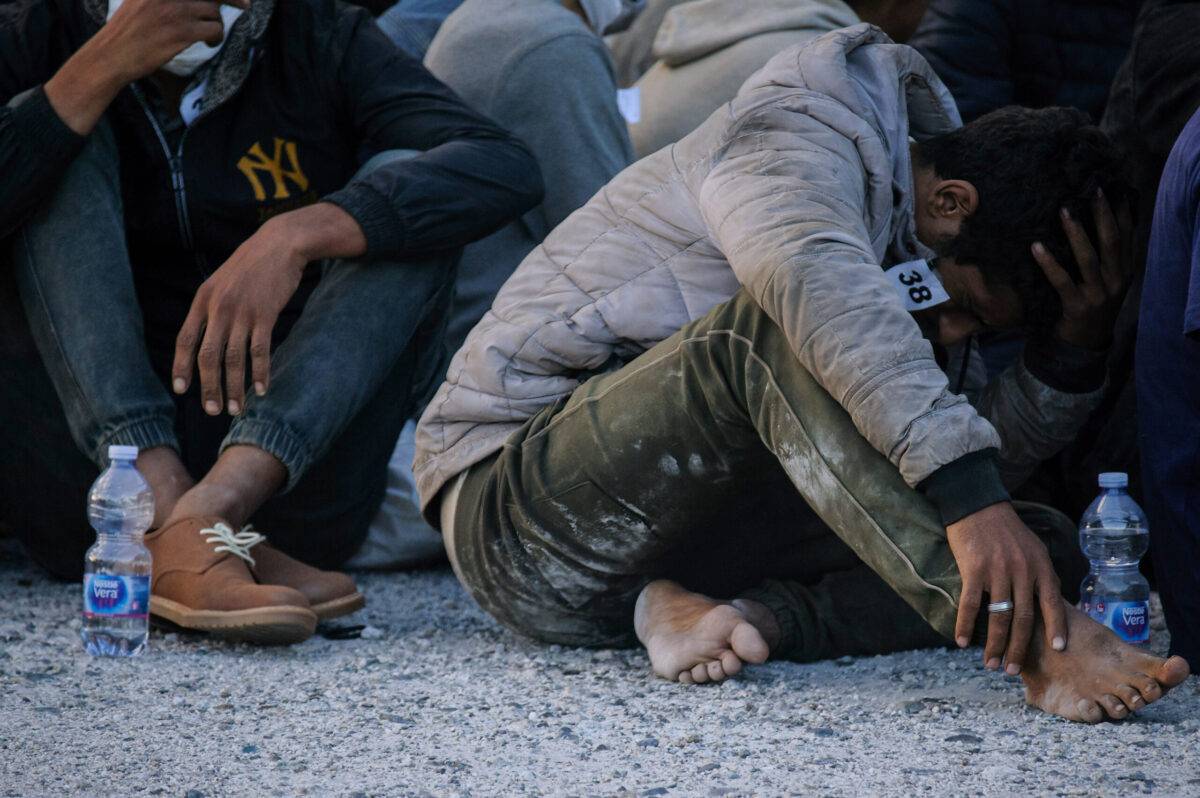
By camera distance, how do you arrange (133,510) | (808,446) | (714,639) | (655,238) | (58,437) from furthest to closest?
(58,437), (133,510), (655,238), (714,639), (808,446)

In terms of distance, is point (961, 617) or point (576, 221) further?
point (576, 221)

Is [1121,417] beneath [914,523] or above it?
beneath

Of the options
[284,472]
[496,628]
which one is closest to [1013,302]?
[496,628]

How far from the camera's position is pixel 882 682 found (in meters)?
2.62

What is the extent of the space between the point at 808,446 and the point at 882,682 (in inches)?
22.3

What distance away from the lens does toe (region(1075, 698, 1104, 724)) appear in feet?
7.27

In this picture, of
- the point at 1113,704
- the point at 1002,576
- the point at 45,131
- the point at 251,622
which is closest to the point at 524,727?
the point at 251,622

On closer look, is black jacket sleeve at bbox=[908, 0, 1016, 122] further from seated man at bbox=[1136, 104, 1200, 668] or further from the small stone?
the small stone

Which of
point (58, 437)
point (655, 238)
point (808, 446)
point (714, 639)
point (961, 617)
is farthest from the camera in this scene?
point (58, 437)

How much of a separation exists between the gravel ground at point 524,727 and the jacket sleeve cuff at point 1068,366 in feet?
1.85

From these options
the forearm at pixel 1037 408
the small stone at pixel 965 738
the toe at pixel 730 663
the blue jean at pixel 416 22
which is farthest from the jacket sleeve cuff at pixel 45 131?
the small stone at pixel 965 738

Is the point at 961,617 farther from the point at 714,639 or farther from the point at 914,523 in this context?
the point at 714,639

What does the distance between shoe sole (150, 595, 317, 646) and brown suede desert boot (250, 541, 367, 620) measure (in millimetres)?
172

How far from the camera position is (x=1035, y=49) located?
438 centimetres
